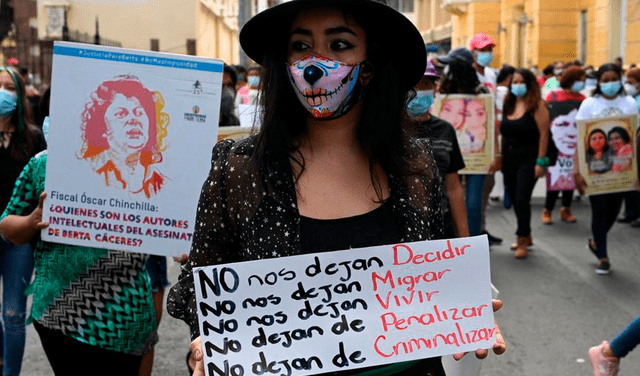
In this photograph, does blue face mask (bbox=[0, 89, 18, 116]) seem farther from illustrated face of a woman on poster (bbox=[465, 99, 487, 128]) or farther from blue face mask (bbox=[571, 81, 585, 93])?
blue face mask (bbox=[571, 81, 585, 93])

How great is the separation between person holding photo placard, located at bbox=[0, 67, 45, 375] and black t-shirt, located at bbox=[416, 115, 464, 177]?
231 centimetres

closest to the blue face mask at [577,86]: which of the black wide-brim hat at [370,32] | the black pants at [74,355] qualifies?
the black pants at [74,355]

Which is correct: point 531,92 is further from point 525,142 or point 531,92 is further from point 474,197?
point 474,197

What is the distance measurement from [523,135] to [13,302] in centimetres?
564

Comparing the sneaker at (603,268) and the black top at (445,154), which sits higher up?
the black top at (445,154)

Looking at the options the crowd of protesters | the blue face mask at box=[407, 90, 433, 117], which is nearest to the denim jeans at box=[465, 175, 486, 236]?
the crowd of protesters

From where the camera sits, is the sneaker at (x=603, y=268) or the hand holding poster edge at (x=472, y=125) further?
the sneaker at (x=603, y=268)

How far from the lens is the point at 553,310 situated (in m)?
7.29

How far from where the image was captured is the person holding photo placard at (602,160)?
8.45m

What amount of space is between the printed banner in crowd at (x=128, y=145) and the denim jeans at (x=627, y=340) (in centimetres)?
213

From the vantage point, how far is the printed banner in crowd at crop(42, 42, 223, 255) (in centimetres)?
368

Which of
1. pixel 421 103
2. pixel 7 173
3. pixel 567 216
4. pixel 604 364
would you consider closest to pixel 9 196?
pixel 7 173

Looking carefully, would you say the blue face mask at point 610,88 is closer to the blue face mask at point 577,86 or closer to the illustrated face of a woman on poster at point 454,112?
the illustrated face of a woman on poster at point 454,112

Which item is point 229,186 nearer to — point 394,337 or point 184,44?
point 394,337
